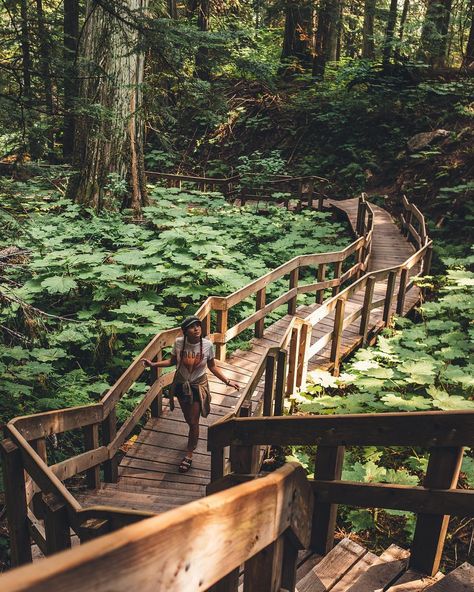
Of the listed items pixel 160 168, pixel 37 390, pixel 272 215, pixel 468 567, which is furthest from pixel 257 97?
pixel 468 567

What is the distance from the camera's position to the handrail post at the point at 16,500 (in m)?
3.55

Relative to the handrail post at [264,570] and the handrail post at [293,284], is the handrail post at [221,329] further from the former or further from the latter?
the handrail post at [264,570]

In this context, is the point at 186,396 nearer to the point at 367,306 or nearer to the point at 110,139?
the point at 367,306

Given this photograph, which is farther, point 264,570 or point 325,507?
point 325,507

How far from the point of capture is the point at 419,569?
2.72m

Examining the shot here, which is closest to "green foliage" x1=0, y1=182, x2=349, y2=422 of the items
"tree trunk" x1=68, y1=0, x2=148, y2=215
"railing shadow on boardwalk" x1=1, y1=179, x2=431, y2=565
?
"tree trunk" x1=68, y1=0, x2=148, y2=215

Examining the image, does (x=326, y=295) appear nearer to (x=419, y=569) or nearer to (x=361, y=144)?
(x=419, y=569)

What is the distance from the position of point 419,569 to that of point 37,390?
5962 mm

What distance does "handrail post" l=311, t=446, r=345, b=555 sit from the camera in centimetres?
285

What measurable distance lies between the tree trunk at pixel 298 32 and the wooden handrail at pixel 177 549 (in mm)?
25369

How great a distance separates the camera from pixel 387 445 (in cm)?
251

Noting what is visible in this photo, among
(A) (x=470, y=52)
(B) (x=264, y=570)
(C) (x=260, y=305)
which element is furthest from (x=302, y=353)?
(A) (x=470, y=52)

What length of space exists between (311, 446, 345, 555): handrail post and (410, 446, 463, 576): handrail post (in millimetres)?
481

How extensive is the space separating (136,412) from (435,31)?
2023 centimetres
